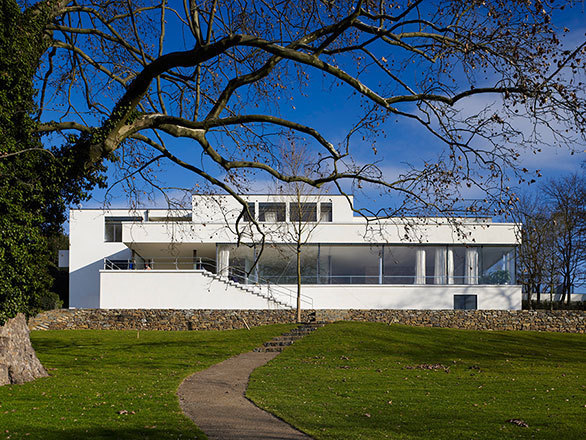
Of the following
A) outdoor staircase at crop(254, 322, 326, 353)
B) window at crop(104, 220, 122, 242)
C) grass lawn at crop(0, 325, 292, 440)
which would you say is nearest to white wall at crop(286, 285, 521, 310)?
outdoor staircase at crop(254, 322, 326, 353)

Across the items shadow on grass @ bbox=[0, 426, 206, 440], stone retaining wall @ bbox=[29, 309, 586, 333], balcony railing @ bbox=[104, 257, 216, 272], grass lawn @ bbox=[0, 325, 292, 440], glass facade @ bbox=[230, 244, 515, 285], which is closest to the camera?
shadow on grass @ bbox=[0, 426, 206, 440]

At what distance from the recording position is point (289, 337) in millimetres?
24688

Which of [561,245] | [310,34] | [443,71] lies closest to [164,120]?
[310,34]

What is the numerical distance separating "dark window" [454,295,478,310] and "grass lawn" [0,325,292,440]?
39.0 feet

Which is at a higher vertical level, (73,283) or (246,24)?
(246,24)

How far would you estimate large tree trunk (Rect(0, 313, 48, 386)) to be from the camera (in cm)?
1271

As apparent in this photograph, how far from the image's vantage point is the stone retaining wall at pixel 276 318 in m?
30.6

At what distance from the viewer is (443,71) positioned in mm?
9172

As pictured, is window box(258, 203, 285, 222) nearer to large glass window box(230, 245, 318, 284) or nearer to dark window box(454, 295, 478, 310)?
large glass window box(230, 245, 318, 284)

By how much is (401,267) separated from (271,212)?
9238 millimetres

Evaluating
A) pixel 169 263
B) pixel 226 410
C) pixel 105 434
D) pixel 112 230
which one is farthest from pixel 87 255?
pixel 105 434

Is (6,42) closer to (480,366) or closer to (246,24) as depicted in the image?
(246,24)

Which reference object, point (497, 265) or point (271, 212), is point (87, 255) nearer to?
point (271, 212)

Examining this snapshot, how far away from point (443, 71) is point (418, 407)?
19.3 ft
